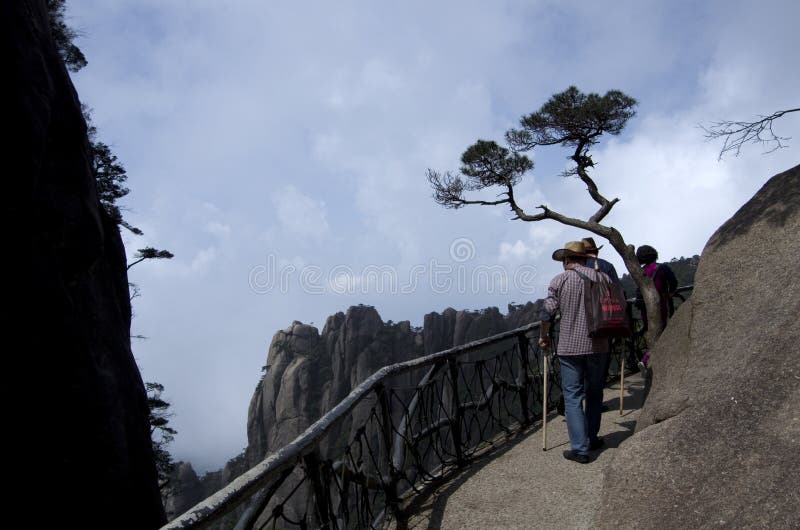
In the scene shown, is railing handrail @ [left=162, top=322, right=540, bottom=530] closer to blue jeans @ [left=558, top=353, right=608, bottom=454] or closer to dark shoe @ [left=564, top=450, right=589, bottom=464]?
blue jeans @ [left=558, top=353, right=608, bottom=454]

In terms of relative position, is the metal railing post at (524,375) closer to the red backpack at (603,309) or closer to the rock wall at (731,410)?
the red backpack at (603,309)

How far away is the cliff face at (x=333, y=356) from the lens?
174 ft

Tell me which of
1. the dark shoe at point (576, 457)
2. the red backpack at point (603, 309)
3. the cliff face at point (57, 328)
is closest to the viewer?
the red backpack at point (603, 309)

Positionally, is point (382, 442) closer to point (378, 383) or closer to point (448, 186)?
point (378, 383)

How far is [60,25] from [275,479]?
21.4 meters

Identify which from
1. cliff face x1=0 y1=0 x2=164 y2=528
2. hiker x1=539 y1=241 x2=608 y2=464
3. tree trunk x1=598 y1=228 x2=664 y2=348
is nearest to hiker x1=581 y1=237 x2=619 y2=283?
hiker x1=539 y1=241 x2=608 y2=464

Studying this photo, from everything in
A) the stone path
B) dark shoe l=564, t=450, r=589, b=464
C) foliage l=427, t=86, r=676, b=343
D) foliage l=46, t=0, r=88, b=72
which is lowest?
the stone path

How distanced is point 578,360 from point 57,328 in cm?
916

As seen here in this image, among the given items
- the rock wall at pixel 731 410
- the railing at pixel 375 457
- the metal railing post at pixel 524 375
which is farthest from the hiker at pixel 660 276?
the rock wall at pixel 731 410

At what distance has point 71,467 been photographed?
30.1ft

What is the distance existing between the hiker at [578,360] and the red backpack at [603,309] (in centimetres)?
4

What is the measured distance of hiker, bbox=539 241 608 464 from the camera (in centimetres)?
462

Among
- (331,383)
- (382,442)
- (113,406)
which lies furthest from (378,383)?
(331,383)

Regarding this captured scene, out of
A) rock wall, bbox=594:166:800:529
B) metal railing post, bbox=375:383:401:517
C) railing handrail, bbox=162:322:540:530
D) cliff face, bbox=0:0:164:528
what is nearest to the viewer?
railing handrail, bbox=162:322:540:530
